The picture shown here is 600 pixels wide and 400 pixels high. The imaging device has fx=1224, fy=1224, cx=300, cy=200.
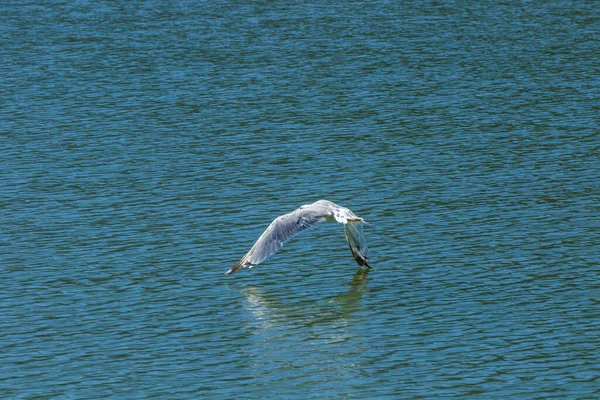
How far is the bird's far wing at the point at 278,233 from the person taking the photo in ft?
83.6

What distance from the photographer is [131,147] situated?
1563 inches

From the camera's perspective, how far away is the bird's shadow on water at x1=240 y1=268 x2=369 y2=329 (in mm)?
24125

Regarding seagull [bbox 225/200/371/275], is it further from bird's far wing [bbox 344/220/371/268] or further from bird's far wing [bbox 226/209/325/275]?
bird's far wing [bbox 344/220/371/268]

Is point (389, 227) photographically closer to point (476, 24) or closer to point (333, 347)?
point (333, 347)

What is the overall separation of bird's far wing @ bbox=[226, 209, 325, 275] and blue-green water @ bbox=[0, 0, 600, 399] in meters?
0.84

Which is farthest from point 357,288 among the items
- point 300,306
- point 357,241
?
point 300,306

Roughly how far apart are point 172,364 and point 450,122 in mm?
21799

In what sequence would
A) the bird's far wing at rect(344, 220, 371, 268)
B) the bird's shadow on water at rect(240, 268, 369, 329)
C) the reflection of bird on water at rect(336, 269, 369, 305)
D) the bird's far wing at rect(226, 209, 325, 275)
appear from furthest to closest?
the bird's far wing at rect(344, 220, 371, 268), the bird's far wing at rect(226, 209, 325, 275), the reflection of bird on water at rect(336, 269, 369, 305), the bird's shadow on water at rect(240, 268, 369, 329)

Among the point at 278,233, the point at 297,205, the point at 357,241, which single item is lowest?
the point at 297,205

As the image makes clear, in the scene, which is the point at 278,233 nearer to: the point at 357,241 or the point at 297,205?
the point at 357,241

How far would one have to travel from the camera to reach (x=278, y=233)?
25.6 metres

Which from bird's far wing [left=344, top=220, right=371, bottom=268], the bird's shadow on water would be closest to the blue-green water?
Result: the bird's shadow on water

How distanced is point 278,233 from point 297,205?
657cm

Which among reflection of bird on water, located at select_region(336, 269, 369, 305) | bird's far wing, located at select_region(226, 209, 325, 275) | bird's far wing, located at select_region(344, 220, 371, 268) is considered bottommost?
reflection of bird on water, located at select_region(336, 269, 369, 305)
